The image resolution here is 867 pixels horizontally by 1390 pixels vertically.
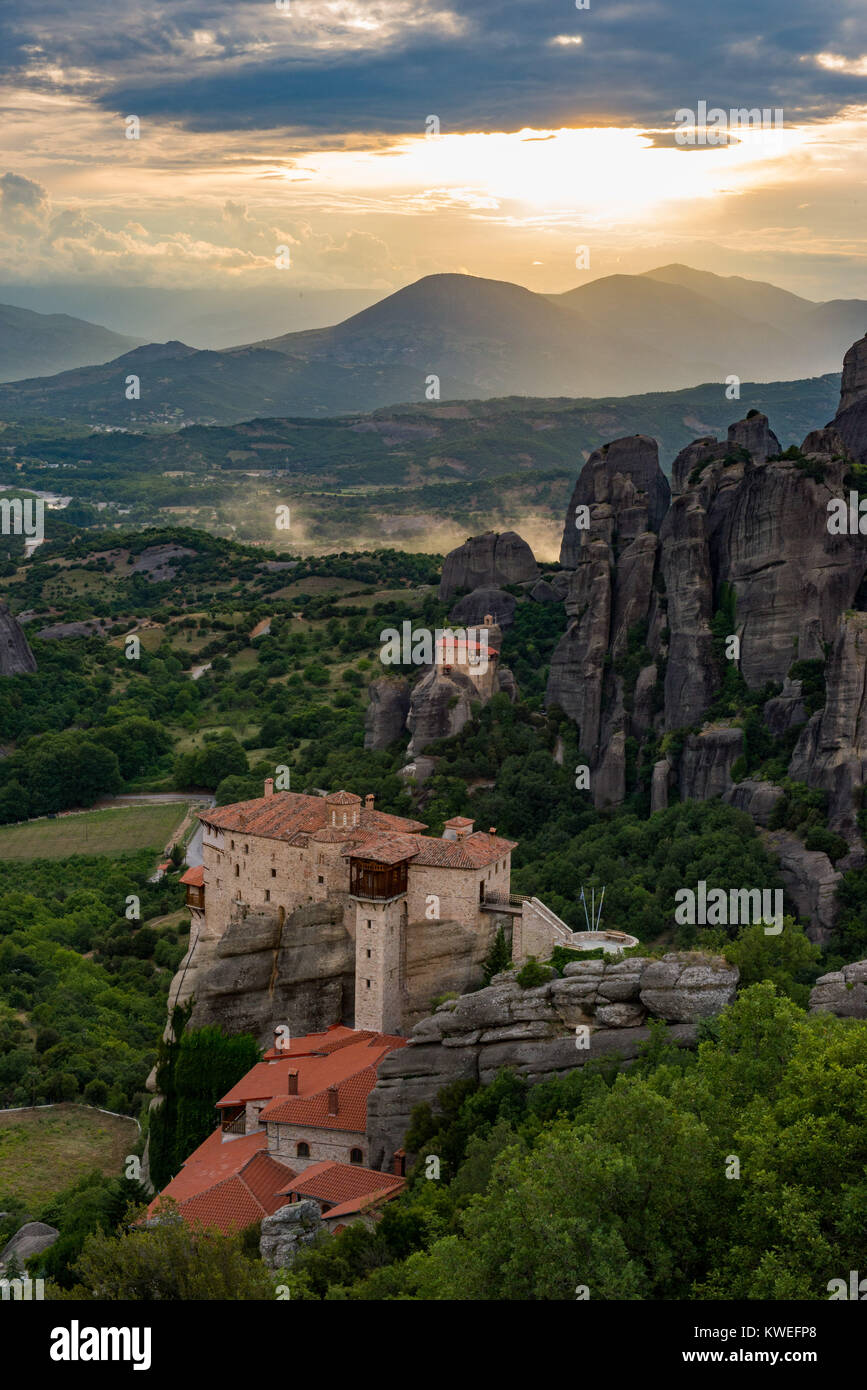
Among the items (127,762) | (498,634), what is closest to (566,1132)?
(498,634)

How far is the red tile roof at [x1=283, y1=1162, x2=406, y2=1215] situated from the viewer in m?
37.0

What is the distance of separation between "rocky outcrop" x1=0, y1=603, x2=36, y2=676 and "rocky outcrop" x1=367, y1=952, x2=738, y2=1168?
8443 centimetres

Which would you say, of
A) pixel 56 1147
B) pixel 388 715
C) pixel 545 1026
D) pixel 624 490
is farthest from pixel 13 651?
pixel 545 1026

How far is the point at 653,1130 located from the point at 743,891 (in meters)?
29.1

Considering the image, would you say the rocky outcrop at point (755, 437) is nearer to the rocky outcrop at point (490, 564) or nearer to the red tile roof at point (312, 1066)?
the rocky outcrop at point (490, 564)

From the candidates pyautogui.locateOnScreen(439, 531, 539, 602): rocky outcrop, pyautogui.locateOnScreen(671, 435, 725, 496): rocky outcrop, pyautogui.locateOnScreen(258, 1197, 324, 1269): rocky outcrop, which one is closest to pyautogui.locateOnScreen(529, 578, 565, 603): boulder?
pyautogui.locateOnScreen(439, 531, 539, 602): rocky outcrop

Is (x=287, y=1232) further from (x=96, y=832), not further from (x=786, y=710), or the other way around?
(x=96, y=832)

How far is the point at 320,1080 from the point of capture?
1635 inches

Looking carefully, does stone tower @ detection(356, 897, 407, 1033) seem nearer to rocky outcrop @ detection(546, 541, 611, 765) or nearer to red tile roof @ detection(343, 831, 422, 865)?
red tile roof @ detection(343, 831, 422, 865)

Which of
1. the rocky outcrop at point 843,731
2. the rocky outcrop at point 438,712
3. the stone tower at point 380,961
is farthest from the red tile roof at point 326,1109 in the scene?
the rocky outcrop at point 438,712

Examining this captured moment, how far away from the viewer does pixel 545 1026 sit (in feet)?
127

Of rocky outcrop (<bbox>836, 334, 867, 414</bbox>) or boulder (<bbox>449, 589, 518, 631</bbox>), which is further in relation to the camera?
boulder (<bbox>449, 589, 518, 631</bbox>)

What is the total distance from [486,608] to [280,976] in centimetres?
5288

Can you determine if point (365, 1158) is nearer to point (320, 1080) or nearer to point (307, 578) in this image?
point (320, 1080)
